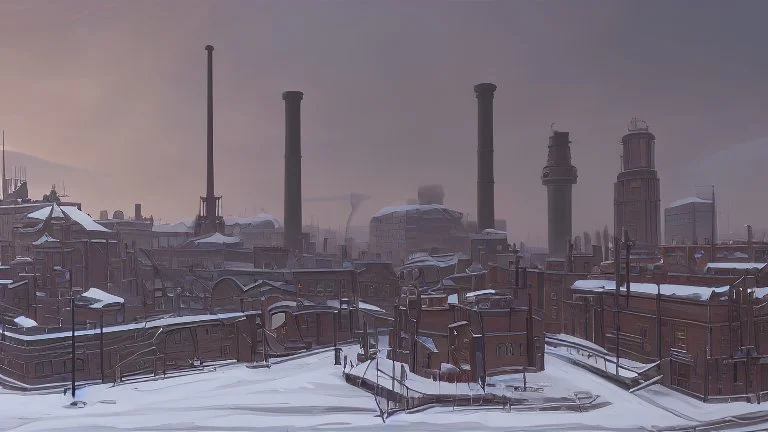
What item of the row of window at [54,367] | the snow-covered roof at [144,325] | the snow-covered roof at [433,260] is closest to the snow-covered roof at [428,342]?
the snow-covered roof at [144,325]

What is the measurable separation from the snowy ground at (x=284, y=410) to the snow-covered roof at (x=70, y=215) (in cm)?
1747

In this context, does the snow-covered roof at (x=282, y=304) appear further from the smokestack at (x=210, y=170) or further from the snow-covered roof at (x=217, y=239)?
the smokestack at (x=210, y=170)

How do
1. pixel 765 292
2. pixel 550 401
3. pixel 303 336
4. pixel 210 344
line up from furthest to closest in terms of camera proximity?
pixel 303 336 → pixel 210 344 → pixel 765 292 → pixel 550 401

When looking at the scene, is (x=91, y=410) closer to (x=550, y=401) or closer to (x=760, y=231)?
(x=550, y=401)

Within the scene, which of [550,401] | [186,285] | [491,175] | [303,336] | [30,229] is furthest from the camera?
[491,175]

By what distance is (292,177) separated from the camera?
4509cm

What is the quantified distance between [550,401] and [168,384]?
1506 cm

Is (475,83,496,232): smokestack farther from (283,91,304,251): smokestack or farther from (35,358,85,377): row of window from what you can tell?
(35,358,85,377): row of window

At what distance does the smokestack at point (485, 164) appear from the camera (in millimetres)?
43344

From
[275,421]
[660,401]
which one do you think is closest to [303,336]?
[275,421]

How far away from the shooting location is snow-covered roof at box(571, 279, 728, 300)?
80.5 ft

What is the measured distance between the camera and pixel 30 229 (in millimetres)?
37219

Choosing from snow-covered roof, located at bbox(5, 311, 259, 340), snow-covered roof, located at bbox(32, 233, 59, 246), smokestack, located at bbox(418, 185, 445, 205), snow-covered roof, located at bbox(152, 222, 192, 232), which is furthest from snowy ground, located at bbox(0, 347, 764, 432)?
snow-covered roof, located at bbox(152, 222, 192, 232)

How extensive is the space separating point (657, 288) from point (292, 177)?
89.5 ft
